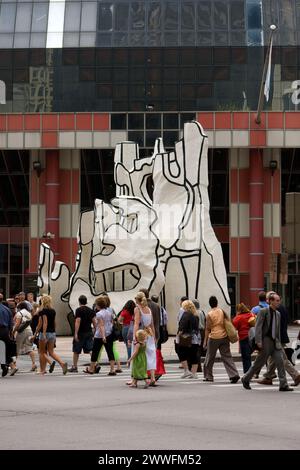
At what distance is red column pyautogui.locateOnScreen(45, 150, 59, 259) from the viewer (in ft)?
176

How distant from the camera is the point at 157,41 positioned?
55.8 meters

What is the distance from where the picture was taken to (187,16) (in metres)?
55.9

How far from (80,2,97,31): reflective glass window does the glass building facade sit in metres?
0.07

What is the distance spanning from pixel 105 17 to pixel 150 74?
4329mm

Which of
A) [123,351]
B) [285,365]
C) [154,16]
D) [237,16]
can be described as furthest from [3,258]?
[285,365]

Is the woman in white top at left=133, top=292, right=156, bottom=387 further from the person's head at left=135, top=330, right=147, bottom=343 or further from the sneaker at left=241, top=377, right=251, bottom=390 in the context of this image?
the sneaker at left=241, top=377, right=251, bottom=390

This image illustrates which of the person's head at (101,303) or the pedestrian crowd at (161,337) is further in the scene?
the person's head at (101,303)

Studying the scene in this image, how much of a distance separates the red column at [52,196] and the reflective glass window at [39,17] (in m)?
7.84

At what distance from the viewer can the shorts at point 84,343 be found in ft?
76.2

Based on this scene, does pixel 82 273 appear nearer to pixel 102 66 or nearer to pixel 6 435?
pixel 102 66

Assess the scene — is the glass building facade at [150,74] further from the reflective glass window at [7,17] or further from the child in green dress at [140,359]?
the child in green dress at [140,359]

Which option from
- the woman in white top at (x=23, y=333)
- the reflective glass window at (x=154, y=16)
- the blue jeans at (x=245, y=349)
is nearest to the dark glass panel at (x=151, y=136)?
the reflective glass window at (x=154, y=16)

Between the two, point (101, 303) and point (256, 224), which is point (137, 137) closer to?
point (256, 224)

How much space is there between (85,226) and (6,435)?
28.8 m
